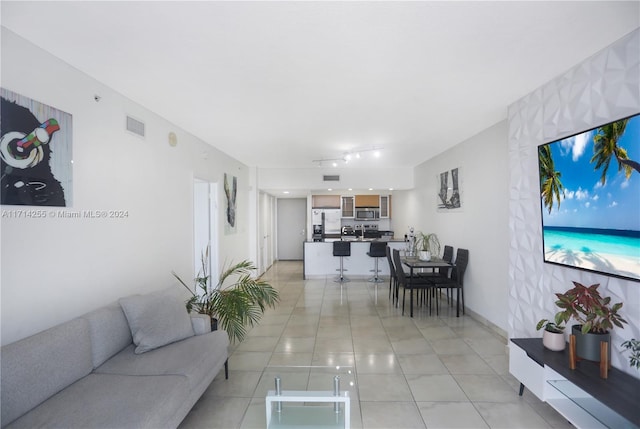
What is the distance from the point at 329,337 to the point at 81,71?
3752 millimetres

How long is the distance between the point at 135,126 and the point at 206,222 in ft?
7.32

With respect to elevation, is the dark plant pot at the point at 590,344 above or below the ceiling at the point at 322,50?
below

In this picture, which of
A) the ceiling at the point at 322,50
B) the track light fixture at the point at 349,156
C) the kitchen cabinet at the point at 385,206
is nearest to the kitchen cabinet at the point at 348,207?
the kitchen cabinet at the point at 385,206

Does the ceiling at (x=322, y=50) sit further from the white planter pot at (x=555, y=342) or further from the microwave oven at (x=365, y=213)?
the microwave oven at (x=365, y=213)

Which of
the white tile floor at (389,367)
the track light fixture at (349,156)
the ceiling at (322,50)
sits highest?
the ceiling at (322,50)

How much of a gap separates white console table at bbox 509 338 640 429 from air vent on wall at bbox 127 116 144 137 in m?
4.05

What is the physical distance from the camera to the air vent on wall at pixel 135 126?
313 centimetres

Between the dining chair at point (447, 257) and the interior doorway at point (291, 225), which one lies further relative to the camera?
the interior doorway at point (291, 225)

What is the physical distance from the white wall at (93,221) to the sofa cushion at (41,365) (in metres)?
0.31

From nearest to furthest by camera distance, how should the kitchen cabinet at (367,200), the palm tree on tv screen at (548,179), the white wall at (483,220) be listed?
the palm tree on tv screen at (548,179) → the white wall at (483,220) → the kitchen cabinet at (367,200)

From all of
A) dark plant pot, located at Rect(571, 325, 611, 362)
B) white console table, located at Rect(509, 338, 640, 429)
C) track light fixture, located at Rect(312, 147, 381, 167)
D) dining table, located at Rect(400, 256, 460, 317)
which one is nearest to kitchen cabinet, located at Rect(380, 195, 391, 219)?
track light fixture, located at Rect(312, 147, 381, 167)

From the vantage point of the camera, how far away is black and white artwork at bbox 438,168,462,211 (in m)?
5.27

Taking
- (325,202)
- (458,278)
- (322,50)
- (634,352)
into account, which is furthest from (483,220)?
(325,202)

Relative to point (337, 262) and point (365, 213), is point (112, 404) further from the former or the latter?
point (365, 213)
